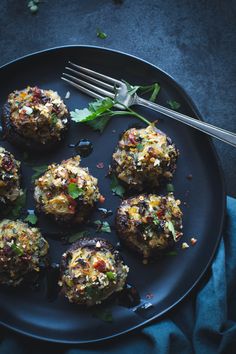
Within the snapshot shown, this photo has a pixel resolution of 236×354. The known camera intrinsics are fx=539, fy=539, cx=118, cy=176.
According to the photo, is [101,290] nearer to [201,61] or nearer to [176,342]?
[176,342]

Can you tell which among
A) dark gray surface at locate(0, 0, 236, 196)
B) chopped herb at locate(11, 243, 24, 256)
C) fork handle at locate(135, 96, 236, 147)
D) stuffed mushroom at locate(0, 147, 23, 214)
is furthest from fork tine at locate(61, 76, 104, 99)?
chopped herb at locate(11, 243, 24, 256)

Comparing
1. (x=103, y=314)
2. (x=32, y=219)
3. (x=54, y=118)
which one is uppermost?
(x=54, y=118)

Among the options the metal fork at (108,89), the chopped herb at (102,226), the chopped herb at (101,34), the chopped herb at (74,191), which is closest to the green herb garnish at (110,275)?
the chopped herb at (102,226)

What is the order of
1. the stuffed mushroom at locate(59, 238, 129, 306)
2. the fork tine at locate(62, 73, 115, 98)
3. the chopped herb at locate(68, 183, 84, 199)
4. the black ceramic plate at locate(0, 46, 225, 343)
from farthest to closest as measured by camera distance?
the fork tine at locate(62, 73, 115, 98) < the black ceramic plate at locate(0, 46, 225, 343) < the chopped herb at locate(68, 183, 84, 199) < the stuffed mushroom at locate(59, 238, 129, 306)

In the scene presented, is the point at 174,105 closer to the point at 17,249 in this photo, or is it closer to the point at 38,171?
the point at 38,171

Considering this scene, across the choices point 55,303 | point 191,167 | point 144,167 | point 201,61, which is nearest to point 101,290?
point 55,303

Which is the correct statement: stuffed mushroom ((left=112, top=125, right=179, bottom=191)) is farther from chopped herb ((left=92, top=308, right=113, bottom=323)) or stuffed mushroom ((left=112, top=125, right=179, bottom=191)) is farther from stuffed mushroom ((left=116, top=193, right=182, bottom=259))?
chopped herb ((left=92, top=308, right=113, bottom=323))

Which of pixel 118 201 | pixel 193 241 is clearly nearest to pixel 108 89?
pixel 118 201
